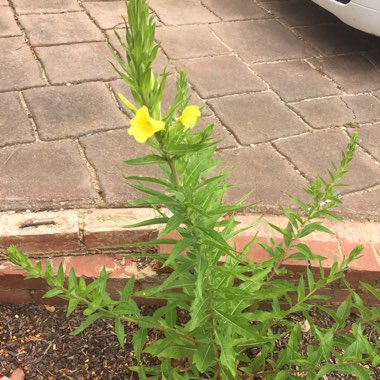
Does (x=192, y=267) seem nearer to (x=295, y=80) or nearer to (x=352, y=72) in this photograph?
(x=295, y=80)

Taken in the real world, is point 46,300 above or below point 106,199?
below

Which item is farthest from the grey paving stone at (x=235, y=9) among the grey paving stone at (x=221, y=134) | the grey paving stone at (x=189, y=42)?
the grey paving stone at (x=221, y=134)

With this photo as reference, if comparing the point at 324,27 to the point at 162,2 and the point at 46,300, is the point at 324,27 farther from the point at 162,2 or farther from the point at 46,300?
the point at 46,300

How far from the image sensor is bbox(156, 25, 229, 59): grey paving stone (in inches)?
152

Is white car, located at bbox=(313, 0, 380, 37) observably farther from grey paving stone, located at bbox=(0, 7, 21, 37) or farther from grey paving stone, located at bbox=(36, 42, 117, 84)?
grey paving stone, located at bbox=(0, 7, 21, 37)

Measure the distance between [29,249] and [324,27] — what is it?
3374 mm

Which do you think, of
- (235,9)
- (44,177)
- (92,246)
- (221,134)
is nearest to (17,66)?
(44,177)

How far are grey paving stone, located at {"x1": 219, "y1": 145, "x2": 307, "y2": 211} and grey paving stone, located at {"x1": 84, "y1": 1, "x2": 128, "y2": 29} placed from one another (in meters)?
1.82

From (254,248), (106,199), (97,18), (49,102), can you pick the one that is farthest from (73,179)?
(97,18)

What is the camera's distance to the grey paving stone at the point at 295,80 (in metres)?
3.56

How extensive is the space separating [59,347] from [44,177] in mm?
887

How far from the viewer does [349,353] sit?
5.24 ft

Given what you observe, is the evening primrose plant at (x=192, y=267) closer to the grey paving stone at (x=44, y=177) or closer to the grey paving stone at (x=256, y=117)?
the grey paving stone at (x=44, y=177)

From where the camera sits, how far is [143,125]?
1.07 metres
